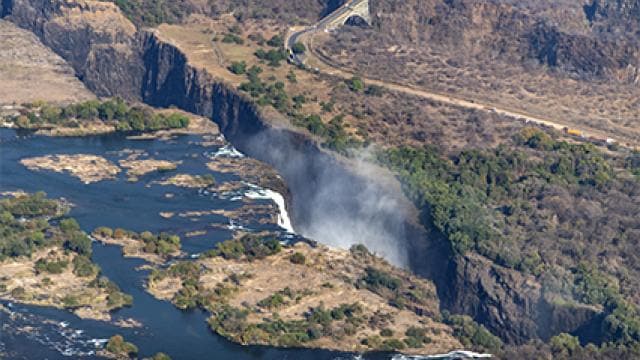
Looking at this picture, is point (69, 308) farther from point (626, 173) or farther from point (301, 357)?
point (626, 173)

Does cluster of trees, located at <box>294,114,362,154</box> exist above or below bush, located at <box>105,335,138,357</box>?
below

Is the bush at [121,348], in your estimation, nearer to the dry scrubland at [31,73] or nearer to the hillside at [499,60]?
the dry scrubland at [31,73]

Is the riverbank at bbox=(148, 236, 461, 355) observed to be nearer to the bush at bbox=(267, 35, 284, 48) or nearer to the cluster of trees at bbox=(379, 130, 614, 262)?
the cluster of trees at bbox=(379, 130, 614, 262)

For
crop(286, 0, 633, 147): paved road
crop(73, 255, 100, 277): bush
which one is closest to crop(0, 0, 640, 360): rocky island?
crop(286, 0, 633, 147): paved road

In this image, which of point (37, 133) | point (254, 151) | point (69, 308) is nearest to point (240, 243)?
point (69, 308)

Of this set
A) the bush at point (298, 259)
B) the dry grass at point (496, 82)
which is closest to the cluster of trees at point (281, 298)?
the bush at point (298, 259)

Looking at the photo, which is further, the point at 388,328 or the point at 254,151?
the point at 254,151
